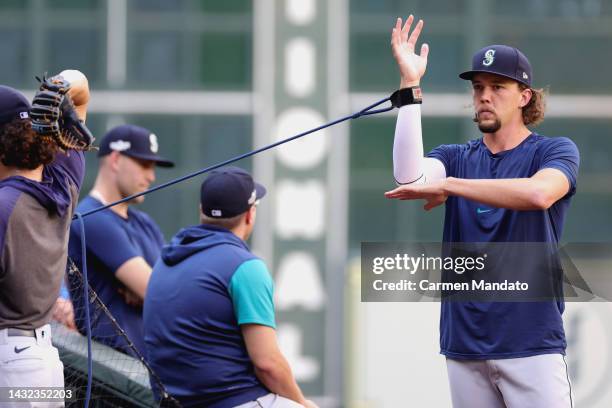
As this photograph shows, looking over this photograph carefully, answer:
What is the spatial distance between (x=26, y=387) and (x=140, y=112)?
9.78m

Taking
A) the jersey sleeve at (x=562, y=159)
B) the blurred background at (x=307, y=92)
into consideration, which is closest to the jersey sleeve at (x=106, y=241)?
the jersey sleeve at (x=562, y=159)

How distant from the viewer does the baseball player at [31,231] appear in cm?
399

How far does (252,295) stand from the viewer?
4.82m

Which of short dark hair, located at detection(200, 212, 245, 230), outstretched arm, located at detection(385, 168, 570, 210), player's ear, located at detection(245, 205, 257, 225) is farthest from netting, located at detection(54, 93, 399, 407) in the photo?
outstretched arm, located at detection(385, 168, 570, 210)

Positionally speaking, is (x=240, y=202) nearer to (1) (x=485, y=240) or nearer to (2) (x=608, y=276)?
(1) (x=485, y=240)

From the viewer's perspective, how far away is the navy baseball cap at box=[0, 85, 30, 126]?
4.10m

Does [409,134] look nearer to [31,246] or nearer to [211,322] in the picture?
[211,322]

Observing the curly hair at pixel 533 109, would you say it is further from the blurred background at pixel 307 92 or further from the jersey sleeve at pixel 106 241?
the blurred background at pixel 307 92

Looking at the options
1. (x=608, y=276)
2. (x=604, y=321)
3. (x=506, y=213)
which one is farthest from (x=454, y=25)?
(x=506, y=213)

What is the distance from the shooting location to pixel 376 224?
1337 centimetres

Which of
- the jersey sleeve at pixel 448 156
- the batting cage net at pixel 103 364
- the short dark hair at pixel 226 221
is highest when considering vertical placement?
the jersey sleeve at pixel 448 156

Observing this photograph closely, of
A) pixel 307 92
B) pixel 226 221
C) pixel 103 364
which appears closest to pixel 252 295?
pixel 226 221

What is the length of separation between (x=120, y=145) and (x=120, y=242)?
0.73 metres

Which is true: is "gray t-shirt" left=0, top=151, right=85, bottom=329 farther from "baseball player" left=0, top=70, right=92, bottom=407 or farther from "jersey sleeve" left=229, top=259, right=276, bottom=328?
"jersey sleeve" left=229, top=259, right=276, bottom=328
